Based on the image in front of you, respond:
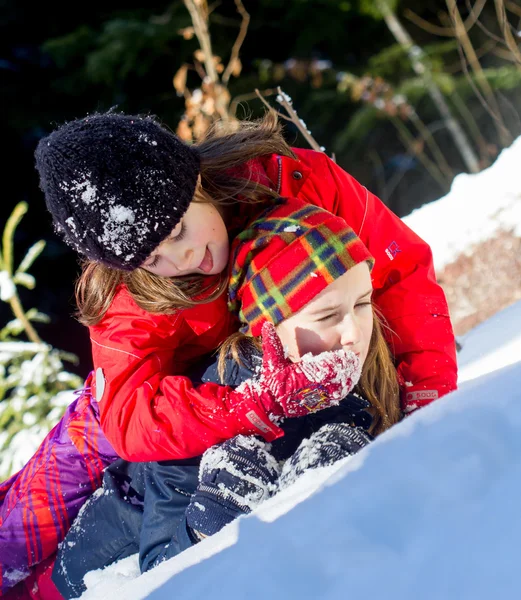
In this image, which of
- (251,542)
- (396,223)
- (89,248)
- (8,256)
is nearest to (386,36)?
(8,256)

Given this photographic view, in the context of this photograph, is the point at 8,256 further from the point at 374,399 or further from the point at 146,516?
the point at 374,399

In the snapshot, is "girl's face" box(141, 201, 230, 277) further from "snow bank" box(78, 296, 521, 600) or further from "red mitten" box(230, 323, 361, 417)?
"snow bank" box(78, 296, 521, 600)

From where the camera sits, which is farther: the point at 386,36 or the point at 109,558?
the point at 386,36

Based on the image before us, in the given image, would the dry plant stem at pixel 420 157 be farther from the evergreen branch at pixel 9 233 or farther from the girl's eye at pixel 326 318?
the girl's eye at pixel 326 318

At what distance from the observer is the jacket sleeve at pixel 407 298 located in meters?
1.76

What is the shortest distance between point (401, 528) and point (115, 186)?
100cm

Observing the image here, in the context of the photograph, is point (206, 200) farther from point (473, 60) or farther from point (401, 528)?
point (473, 60)

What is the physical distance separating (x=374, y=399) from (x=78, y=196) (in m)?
0.89

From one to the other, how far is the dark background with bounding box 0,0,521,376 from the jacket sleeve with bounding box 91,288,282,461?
5202 millimetres

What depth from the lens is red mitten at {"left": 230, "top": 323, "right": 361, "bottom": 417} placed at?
1.43 metres

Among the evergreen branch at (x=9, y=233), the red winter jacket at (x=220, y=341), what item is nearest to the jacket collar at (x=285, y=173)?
the red winter jacket at (x=220, y=341)

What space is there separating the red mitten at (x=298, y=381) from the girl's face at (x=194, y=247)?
9.4 inches

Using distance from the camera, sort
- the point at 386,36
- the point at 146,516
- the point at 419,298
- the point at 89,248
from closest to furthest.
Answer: the point at 89,248 → the point at 146,516 → the point at 419,298 → the point at 386,36

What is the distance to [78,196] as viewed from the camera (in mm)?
1496
